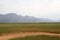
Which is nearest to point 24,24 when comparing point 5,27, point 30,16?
point 30,16

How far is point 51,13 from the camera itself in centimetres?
151

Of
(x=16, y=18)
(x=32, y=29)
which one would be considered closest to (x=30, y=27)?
(x=32, y=29)

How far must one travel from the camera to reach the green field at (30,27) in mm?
1462

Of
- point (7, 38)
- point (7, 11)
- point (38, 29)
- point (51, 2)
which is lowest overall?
point (7, 38)

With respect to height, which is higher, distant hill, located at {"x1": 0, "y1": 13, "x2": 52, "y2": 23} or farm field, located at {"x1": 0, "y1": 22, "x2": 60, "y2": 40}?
distant hill, located at {"x1": 0, "y1": 13, "x2": 52, "y2": 23}

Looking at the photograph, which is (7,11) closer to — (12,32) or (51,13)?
(12,32)

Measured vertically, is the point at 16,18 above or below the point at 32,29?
above

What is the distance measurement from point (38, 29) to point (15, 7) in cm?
40

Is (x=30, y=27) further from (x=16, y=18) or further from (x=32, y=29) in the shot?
(x=16, y=18)

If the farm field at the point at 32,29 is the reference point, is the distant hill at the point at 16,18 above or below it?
above

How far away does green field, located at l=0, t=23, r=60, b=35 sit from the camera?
1.46m

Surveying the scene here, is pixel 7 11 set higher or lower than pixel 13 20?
higher

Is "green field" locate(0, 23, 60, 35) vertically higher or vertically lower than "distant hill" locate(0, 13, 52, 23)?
lower

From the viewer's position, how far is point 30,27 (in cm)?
148
